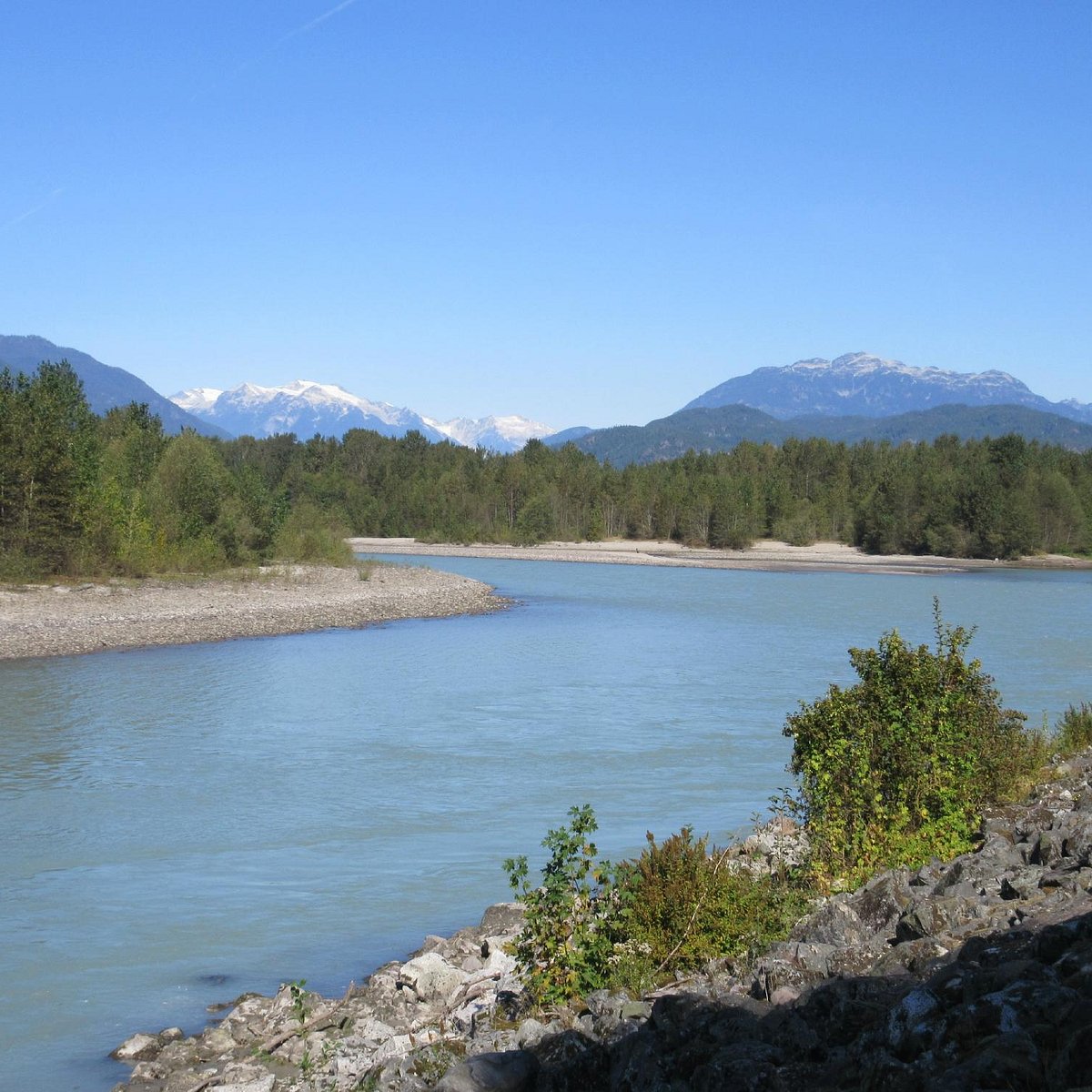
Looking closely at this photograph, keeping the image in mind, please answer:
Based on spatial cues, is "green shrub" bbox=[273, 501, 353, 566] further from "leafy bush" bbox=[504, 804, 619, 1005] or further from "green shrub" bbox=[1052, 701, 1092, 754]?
"leafy bush" bbox=[504, 804, 619, 1005]

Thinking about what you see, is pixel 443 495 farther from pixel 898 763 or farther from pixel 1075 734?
pixel 898 763

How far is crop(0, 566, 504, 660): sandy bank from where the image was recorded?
33.1 metres

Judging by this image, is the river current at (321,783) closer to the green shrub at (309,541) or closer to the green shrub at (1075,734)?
the green shrub at (1075,734)

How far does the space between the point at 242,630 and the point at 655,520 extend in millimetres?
89762

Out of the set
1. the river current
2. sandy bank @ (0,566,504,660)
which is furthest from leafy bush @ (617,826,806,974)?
sandy bank @ (0,566,504,660)

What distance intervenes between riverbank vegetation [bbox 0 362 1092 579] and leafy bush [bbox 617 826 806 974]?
36.7 m

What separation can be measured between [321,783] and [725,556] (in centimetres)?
9037

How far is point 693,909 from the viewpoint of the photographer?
781 cm

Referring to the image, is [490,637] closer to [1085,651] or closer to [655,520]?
[1085,651]

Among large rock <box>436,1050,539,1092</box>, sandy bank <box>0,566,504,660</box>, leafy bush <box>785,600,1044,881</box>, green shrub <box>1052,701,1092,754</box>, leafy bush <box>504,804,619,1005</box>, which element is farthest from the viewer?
sandy bank <box>0,566,504,660</box>

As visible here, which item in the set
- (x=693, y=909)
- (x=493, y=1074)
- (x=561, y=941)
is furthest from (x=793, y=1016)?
(x=693, y=909)

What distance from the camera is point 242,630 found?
3738 cm

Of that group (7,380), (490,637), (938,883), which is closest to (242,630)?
(490,637)

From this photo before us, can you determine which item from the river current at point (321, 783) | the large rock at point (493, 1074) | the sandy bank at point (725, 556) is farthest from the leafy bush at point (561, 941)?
the sandy bank at point (725, 556)
